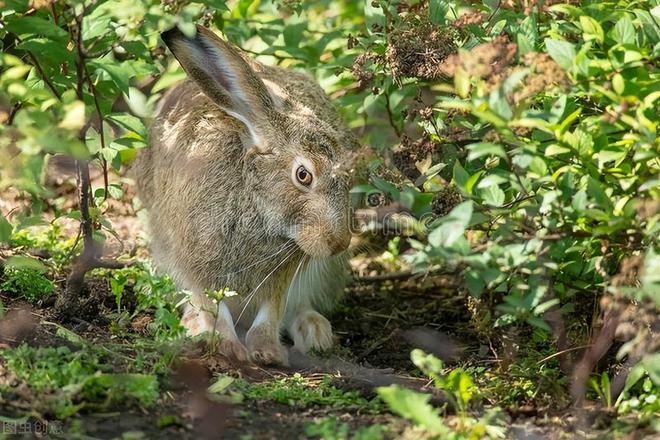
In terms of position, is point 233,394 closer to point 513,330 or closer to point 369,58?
point 513,330

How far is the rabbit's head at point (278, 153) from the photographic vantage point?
16.8ft

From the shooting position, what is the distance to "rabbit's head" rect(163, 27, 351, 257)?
16.8ft

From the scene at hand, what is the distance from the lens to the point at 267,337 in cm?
553

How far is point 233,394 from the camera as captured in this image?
4258mm

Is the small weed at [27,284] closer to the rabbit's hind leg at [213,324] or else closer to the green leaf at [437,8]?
the rabbit's hind leg at [213,324]

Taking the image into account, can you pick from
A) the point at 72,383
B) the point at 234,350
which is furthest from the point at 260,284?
the point at 72,383

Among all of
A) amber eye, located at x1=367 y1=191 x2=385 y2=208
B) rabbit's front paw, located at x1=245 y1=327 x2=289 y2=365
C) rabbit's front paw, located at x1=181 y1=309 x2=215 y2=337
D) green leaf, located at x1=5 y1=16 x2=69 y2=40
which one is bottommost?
rabbit's front paw, located at x1=245 y1=327 x2=289 y2=365

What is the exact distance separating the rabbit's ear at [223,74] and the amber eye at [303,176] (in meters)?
0.35

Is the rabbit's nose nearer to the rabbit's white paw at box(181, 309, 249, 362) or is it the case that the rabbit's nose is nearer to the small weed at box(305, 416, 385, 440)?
the rabbit's white paw at box(181, 309, 249, 362)

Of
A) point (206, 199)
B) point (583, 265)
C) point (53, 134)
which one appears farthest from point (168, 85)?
point (583, 265)

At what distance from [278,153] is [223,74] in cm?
52

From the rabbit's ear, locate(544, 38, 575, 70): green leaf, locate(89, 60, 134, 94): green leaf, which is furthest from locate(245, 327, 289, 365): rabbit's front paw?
locate(544, 38, 575, 70): green leaf

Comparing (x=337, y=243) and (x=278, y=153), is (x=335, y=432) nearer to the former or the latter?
(x=337, y=243)

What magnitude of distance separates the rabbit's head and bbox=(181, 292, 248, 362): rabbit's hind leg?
0.53 metres
